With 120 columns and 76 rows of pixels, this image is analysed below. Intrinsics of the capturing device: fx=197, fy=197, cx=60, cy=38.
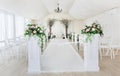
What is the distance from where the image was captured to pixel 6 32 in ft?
30.8

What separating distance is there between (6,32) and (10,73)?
4.52 m

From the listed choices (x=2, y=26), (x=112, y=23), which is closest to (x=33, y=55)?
(x=2, y=26)

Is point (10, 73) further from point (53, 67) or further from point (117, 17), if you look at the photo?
point (117, 17)

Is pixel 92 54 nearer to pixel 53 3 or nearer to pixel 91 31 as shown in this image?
pixel 91 31

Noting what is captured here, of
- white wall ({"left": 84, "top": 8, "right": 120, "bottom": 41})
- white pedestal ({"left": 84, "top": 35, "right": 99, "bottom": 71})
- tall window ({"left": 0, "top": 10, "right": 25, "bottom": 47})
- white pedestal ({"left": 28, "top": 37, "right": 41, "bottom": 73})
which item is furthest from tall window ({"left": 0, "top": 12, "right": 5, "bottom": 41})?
white wall ({"left": 84, "top": 8, "right": 120, "bottom": 41})

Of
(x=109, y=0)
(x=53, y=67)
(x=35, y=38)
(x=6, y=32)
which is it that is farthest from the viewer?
(x=6, y=32)

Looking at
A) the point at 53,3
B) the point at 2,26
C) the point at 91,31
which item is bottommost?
the point at 91,31

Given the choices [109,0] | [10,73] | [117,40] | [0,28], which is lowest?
[10,73]

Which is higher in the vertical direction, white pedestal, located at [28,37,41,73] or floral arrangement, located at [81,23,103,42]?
floral arrangement, located at [81,23,103,42]

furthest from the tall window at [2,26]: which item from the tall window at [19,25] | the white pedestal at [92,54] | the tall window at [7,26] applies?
the white pedestal at [92,54]

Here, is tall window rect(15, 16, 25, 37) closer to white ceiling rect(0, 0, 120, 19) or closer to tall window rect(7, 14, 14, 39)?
white ceiling rect(0, 0, 120, 19)

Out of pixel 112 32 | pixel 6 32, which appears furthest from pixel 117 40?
pixel 6 32

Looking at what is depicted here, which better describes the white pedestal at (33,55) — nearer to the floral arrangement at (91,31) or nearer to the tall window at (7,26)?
the floral arrangement at (91,31)

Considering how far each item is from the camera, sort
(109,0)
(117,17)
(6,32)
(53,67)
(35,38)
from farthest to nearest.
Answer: (117,17), (6,32), (109,0), (53,67), (35,38)
